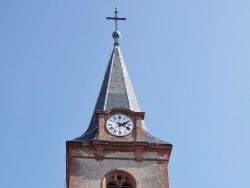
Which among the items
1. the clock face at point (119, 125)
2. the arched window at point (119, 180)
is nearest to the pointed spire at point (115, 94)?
the clock face at point (119, 125)

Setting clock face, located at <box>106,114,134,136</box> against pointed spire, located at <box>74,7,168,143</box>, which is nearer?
clock face, located at <box>106,114,134,136</box>

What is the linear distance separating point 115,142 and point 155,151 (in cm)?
213

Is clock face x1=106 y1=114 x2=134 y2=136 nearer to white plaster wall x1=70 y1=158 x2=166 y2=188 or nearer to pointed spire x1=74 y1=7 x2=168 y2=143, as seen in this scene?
pointed spire x1=74 y1=7 x2=168 y2=143

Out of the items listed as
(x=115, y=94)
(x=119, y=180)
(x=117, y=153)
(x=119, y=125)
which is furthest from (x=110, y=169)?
(x=115, y=94)

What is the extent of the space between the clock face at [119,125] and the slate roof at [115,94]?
0.79 metres

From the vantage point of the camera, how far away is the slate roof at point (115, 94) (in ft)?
132

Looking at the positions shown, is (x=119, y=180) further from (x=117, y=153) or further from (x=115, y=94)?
(x=115, y=94)

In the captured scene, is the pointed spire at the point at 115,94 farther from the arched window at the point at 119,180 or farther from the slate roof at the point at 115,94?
the arched window at the point at 119,180

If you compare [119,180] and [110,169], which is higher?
[110,169]

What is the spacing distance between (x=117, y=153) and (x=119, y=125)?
5.81 feet

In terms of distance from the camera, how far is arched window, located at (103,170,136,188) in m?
37.4

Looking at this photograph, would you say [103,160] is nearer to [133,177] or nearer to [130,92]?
[133,177]

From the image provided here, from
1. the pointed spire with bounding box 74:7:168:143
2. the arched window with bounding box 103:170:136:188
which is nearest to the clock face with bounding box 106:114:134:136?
the pointed spire with bounding box 74:7:168:143

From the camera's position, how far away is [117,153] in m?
38.6
